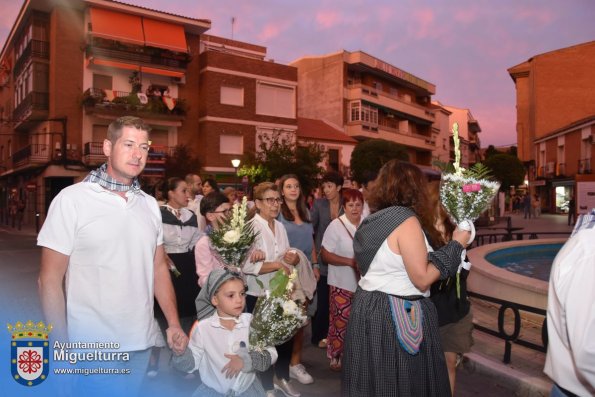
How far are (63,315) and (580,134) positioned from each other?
4205 centimetres

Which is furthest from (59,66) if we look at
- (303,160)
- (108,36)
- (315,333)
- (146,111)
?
(315,333)

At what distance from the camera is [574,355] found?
1576 mm

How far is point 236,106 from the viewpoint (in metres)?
30.4

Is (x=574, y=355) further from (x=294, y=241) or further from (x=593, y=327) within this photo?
(x=294, y=241)

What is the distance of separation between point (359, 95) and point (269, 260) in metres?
36.5

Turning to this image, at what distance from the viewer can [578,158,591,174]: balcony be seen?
35344mm

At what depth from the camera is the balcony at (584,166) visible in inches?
1391

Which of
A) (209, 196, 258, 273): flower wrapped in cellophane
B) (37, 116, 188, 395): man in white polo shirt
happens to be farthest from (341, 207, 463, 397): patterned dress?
(37, 116, 188, 395): man in white polo shirt

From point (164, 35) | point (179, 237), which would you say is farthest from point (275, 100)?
point (179, 237)

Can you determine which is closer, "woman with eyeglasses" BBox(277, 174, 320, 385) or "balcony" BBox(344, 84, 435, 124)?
"woman with eyeglasses" BBox(277, 174, 320, 385)

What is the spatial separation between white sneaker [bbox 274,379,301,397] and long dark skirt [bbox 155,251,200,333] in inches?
48.5

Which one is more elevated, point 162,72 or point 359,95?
point 359,95

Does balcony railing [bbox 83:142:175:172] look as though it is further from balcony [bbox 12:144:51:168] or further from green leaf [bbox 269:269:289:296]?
green leaf [bbox 269:269:289:296]

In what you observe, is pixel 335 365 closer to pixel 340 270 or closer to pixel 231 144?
pixel 340 270
